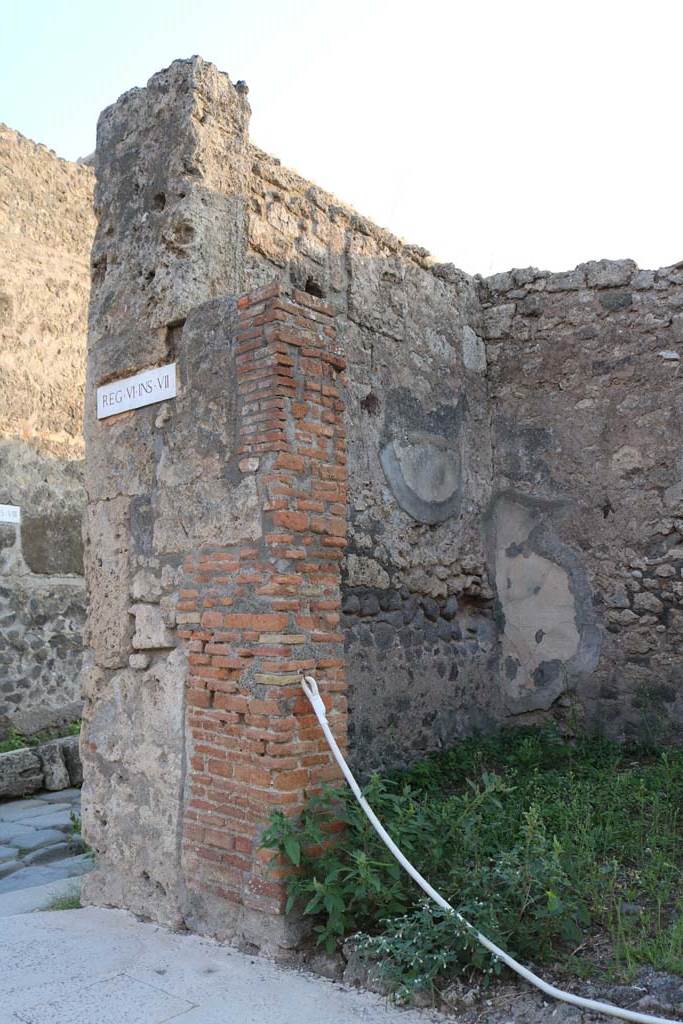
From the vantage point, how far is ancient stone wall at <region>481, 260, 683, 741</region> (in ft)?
19.0

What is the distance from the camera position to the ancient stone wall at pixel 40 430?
8312 mm

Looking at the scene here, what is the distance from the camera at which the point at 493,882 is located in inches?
124

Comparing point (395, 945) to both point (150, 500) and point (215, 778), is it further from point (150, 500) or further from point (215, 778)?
point (150, 500)

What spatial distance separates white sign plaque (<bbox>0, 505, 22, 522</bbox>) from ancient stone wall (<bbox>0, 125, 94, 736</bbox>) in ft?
0.16

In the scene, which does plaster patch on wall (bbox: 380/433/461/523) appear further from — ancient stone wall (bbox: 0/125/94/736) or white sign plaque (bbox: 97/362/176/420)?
ancient stone wall (bbox: 0/125/94/736)

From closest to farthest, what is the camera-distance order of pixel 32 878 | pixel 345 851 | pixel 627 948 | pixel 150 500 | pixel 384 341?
pixel 627 948, pixel 345 851, pixel 150 500, pixel 32 878, pixel 384 341


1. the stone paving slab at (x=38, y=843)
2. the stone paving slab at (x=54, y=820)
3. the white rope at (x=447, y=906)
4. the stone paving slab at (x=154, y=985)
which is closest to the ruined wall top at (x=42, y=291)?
the stone paving slab at (x=38, y=843)

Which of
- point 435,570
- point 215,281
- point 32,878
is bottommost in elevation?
point 32,878

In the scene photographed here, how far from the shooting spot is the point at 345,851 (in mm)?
3406

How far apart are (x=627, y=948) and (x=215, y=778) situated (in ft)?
5.23

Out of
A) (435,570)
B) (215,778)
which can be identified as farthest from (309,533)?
(435,570)

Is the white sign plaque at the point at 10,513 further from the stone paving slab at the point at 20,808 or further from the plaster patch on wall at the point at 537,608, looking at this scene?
the plaster patch on wall at the point at 537,608

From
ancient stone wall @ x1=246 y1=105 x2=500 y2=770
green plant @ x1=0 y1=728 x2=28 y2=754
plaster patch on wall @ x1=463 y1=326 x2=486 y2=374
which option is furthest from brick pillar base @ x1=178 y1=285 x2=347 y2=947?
green plant @ x1=0 y1=728 x2=28 y2=754

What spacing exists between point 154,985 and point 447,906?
1037 mm
